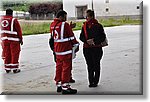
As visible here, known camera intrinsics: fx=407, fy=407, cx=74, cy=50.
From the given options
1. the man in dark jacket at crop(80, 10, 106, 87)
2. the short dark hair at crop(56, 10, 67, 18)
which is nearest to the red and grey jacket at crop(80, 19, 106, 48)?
the man in dark jacket at crop(80, 10, 106, 87)

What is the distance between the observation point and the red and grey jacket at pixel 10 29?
5.03 m

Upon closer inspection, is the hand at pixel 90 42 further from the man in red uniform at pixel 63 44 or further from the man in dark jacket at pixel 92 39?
the man in red uniform at pixel 63 44

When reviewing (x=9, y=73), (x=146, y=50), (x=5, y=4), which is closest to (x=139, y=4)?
(x=146, y=50)

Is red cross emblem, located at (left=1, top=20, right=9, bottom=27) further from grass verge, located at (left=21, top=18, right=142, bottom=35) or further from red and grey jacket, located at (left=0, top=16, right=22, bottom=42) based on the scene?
grass verge, located at (left=21, top=18, right=142, bottom=35)

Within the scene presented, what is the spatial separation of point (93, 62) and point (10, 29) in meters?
1.24

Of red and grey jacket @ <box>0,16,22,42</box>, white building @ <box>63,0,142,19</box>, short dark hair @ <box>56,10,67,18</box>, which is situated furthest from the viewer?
red and grey jacket @ <box>0,16,22,42</box>

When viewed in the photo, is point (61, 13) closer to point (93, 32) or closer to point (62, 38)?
point (62, 38)

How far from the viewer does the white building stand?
4.55m

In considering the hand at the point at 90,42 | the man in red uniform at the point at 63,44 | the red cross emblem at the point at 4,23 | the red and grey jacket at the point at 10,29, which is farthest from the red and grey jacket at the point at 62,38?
the red cross emblem at the point at 4,23

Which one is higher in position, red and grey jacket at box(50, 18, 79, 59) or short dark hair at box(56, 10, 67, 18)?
short dark hair at box(56, 10, 67, 18)

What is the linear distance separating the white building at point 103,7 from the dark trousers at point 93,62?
40 centimetres

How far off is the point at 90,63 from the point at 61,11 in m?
0.72

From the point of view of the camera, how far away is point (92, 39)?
4.58m

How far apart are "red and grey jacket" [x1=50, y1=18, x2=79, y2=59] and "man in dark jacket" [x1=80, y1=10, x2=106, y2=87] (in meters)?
0.16
